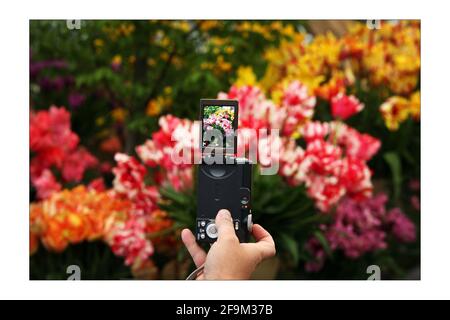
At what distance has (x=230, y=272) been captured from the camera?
109 cm

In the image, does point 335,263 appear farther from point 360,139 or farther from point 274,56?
point 274,56

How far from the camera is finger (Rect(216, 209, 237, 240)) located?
1108mm

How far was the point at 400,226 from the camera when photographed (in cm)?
234

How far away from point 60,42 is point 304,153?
3.67 ft

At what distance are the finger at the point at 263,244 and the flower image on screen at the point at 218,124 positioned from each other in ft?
0.56

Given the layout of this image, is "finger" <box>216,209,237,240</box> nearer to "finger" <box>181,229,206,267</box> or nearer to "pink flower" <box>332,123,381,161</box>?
"finger" <box>181,229,206,267</box>

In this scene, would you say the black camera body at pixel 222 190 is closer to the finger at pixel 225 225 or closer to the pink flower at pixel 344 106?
the finger at pixel 225 225

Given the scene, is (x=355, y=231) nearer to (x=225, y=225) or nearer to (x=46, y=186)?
(x=46, y=186)

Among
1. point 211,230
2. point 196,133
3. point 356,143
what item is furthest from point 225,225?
point 356,143

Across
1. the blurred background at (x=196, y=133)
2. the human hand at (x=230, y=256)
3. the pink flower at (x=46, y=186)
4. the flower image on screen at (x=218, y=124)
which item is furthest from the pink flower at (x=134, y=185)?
the human hand at (x=230, y=256)

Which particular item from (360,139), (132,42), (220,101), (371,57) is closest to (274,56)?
(371,57)

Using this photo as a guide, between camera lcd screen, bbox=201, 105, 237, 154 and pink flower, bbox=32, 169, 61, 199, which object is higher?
camera lcd screen, bbox=201, 105, 237, 154

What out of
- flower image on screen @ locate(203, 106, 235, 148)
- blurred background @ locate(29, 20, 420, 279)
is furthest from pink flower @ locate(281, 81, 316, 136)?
flower image on screen @ locate(203, 106, 235, 148)

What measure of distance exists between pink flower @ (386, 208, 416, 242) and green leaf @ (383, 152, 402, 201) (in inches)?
4.9
